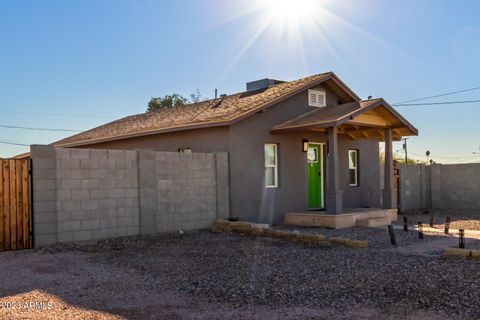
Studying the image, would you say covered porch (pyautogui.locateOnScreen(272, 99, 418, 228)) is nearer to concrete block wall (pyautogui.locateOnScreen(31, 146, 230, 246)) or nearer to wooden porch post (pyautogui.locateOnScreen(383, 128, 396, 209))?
wooden porch post (pyautogui.locateOnScreen(383, 128, 396, 209))

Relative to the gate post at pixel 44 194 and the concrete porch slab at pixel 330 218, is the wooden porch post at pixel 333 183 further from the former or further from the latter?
the gate post at pixel 44 194

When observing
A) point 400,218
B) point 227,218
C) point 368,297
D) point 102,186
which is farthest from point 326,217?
point 368,297

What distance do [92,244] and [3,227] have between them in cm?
180

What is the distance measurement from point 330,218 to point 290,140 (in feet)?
9.53

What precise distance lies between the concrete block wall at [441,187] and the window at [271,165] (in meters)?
7.26

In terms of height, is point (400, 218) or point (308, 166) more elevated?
point (308, 166)

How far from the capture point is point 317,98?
1580cm

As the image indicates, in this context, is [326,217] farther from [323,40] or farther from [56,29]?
[56,29]

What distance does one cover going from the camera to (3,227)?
9203 millimetres

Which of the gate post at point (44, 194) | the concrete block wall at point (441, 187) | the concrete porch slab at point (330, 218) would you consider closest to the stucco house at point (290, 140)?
the concrete porch slab at point (330, 218)

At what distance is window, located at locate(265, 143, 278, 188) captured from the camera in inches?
559

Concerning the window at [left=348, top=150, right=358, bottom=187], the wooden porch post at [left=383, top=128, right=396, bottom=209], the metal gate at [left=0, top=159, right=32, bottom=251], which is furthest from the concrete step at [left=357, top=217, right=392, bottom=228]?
the metal gate at [left=0, top=159, right=32, bottom=251]

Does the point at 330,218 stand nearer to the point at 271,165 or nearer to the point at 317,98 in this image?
the point at 271,165

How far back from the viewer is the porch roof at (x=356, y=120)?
13.2 meters
